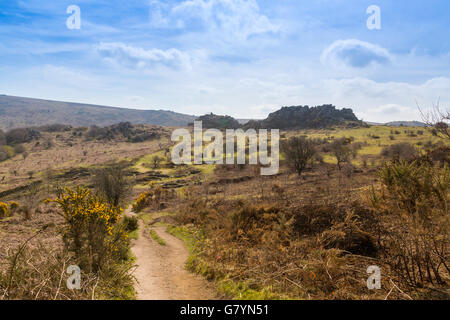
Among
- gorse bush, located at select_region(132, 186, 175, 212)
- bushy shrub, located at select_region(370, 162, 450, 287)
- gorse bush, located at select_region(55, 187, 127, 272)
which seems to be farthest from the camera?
gorse bush, located at select_region(132, 186, 175, 212)

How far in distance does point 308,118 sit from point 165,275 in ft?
443

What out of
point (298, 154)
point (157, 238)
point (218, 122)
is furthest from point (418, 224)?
point (218, 122)

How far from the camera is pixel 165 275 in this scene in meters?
10.2

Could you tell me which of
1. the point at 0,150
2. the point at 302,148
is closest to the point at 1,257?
the point at 302,148

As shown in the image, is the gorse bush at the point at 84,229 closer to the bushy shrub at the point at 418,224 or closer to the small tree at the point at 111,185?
the bushy shrub at the point at 418,224

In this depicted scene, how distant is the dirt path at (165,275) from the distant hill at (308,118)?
116992 mm

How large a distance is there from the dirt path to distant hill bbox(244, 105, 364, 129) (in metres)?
117

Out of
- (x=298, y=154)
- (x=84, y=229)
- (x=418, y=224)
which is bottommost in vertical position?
(x=84, y=229)

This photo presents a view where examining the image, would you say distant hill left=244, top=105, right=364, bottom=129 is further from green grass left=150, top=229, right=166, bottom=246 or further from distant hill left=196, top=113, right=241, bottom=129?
green grass left=150, top=229, right=166, bottom=246

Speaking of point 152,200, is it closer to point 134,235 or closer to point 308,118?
point 134,235

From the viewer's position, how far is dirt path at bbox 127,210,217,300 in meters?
8.11

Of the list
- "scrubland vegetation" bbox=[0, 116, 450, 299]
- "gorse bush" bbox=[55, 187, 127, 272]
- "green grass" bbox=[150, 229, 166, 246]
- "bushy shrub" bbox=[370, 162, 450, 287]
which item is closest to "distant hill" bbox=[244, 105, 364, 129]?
"green grass" bbox=[150, 229, 166, 246]

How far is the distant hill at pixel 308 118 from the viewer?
124 metres

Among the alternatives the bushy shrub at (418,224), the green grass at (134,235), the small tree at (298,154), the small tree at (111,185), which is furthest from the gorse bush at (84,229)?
the small tree at (298,154)
